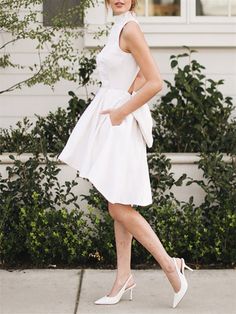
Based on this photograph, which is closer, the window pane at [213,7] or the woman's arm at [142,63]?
the woman's arm at [142,63]

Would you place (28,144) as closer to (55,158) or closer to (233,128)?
(55,158)

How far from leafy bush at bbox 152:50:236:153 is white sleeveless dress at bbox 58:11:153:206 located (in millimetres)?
1632

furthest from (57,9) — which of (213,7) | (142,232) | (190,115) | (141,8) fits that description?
(142,232)

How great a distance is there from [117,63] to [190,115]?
6.42ft

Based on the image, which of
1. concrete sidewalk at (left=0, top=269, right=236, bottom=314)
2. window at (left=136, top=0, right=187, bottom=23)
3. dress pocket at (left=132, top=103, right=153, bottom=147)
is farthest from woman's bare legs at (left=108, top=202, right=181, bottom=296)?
window at (left=136, top=0, right=187, bottom=23)

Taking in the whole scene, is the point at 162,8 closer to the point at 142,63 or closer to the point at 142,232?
the point at 142,63

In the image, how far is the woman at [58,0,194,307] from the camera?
453cm

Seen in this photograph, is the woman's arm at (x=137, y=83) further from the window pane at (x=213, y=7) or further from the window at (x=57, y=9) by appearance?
the window pane at (x=213, y=7)

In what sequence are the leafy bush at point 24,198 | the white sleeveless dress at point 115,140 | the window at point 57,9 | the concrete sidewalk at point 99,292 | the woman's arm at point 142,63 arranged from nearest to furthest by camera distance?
the woman's arm at point 142,63 → the white sleeveless dress at point 115,140 → the concrete sidewalk at point 99,292 → the leafy bush at point 24,198 → the window at point 57,9

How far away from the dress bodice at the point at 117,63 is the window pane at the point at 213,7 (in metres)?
2.50

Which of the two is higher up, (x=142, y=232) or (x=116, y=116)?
(x=116, y=116)

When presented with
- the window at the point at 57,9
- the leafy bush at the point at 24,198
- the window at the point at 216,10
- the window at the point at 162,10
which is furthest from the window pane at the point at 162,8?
the leafy bush at the point at 24,198

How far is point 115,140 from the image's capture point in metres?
4.60

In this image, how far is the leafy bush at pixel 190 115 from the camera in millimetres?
6371
